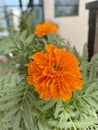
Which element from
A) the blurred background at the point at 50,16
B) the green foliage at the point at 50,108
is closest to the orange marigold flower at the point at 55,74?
the green foliage at the point at 50,108

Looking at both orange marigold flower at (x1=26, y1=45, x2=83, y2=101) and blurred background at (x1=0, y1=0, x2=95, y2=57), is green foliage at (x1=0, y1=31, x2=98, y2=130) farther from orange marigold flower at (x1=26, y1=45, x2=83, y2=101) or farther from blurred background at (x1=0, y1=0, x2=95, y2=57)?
blurred background at (x1=0, y1=0, x2=95, y2=57)

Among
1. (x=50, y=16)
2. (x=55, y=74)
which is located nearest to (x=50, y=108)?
(x=55, y=74)

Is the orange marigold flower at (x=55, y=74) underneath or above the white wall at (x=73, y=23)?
above

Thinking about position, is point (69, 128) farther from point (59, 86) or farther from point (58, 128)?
point (59, 86)

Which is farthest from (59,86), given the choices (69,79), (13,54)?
(13,54)

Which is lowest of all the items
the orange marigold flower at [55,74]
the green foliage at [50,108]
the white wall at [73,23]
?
the white wall at [73,23]

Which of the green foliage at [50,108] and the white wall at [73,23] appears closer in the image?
the green foliage at [50,108]

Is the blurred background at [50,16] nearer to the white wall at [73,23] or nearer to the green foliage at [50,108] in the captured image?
the white wall at [73,23]
